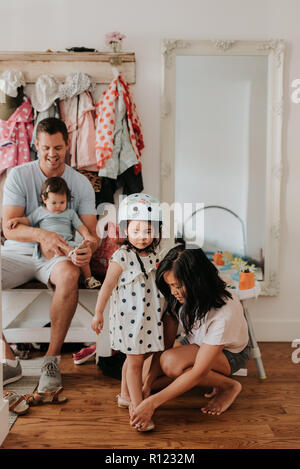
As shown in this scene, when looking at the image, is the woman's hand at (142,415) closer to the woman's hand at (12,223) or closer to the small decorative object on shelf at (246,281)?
the small decorative object on shelf at (246,281)

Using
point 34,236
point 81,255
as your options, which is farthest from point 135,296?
point 34,236

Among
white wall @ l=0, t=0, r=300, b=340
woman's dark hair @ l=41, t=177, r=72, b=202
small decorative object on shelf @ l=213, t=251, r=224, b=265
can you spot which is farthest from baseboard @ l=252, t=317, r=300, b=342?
woman's dark hair @ l=41, t=177, r=72, b=202

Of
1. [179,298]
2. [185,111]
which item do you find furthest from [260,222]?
[179,298]

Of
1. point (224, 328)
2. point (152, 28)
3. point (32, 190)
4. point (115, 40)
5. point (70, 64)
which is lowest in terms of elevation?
point (224, 328)

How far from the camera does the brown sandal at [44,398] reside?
1.80 meters

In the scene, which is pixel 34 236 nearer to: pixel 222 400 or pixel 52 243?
pixel 52 243

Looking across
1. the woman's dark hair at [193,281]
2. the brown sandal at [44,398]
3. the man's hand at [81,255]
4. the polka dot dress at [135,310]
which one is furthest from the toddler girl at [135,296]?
the man's hand at [81,255]

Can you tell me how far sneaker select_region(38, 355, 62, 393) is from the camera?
1.87m

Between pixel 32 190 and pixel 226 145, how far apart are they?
1209 mm

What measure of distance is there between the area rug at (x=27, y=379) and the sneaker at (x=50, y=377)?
9 cm

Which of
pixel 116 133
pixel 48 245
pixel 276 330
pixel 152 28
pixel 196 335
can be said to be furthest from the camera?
pixel 276 330

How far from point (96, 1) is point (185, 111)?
836 mm

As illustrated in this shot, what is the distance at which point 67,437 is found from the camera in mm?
1534

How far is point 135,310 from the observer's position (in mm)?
1727
